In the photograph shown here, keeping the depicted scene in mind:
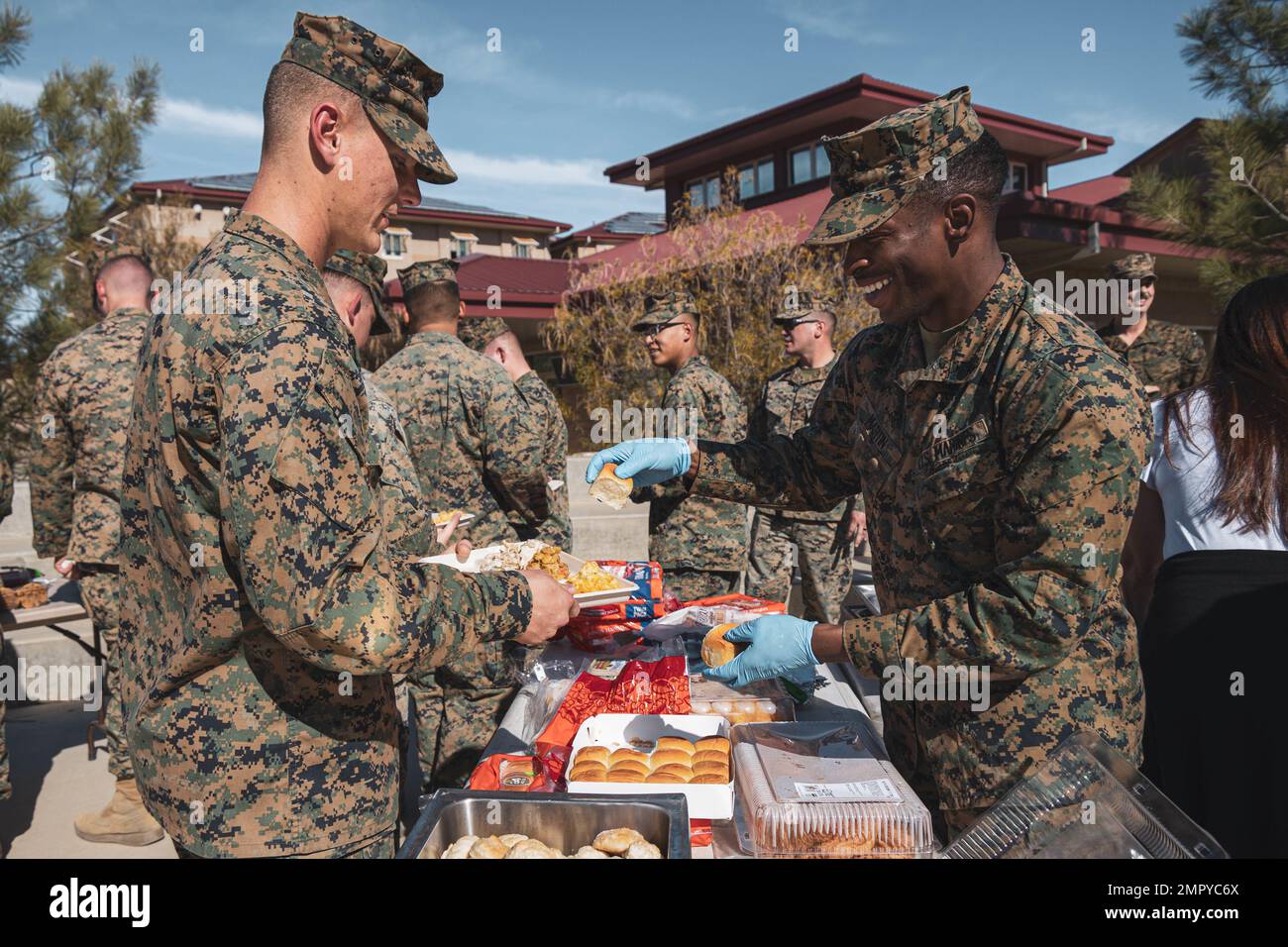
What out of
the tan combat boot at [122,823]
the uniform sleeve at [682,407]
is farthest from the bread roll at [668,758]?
the tan combat boot at [122,823]

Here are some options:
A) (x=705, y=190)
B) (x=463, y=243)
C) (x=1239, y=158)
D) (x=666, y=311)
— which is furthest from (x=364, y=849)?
(x=463, y=243)

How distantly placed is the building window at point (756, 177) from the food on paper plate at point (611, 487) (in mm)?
15703

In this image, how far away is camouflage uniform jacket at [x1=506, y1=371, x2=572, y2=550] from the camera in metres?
5.88

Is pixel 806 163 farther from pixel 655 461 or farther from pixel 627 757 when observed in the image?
pixel 627 757

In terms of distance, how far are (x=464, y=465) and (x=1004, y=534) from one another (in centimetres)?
303

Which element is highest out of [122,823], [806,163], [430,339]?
[806,163]

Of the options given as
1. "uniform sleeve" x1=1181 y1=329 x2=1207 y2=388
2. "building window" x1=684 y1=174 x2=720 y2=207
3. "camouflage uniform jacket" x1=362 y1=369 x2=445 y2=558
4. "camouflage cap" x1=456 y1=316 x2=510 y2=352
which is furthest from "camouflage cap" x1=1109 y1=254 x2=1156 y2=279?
"building window" x1=684 y1=174 x2=720 y2=207

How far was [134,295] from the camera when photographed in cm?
444

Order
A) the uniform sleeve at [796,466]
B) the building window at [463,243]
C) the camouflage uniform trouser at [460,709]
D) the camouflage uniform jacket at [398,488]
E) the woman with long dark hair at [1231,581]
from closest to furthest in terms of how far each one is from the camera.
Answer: the woman with long dark hair at [1231,581] < the uniform sleeve at [796,466] < the camouflage uniform jacket at [398,488] < the camouflage uniform trouser at [460,709] < the building window at [463,243]

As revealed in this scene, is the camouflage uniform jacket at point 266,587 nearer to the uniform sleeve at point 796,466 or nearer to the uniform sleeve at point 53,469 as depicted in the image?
the uniform sleeve at point 796,466

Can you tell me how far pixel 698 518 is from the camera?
5102 millimetres

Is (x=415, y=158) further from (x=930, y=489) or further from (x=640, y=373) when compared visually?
(x=640, y=373)

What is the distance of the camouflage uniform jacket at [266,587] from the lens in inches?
55.1
